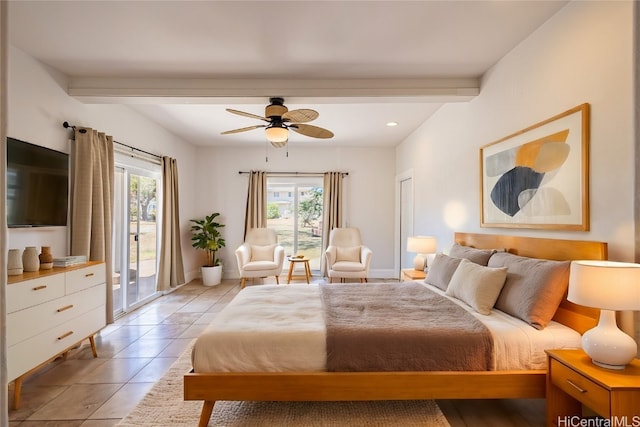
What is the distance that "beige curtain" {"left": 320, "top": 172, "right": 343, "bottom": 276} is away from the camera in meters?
6.20

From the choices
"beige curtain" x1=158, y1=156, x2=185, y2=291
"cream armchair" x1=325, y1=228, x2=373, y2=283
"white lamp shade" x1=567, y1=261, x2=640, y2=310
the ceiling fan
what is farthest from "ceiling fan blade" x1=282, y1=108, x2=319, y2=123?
"beige curtain" x1=158, y1=156, x2=185, y2=291

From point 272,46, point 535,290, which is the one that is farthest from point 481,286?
point 272,46

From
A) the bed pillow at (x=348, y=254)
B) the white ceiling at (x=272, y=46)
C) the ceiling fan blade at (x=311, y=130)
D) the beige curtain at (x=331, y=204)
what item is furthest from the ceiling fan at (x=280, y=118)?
the beige curtain at (x=331, y=204)

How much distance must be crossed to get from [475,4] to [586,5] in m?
0.61

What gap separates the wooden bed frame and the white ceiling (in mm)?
1724

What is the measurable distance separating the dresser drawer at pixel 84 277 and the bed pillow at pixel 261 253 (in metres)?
2.77

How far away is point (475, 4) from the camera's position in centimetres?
206

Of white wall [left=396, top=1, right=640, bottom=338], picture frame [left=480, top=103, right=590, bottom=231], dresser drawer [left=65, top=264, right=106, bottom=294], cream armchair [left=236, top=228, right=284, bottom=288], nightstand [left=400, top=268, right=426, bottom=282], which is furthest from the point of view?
cream armchair [left=236, top=228, right=284, bottom=288]

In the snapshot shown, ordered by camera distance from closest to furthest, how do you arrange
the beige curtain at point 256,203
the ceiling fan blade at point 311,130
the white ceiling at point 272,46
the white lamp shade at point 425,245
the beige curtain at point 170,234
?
the white ceiling at point 272,46, the ceiling fan blade at point 311,130, the white lamp shade at point 425,245, the beige curtain at point 170,234, the beige curtain at point 256,203

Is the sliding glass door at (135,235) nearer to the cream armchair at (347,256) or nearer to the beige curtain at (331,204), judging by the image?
the cream armchair at (347,256)

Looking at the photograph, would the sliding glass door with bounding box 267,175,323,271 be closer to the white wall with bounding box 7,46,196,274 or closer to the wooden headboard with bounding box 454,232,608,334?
the white wall with bounding box 7,46,196,274

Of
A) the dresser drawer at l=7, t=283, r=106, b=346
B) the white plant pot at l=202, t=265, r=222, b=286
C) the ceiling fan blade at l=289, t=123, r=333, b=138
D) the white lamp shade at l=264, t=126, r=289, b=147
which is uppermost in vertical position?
the ceiling fan blade at l=289, t=123, r=333, b=138

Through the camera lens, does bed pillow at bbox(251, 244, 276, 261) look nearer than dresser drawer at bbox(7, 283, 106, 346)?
No

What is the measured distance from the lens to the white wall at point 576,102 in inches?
67.5
